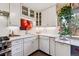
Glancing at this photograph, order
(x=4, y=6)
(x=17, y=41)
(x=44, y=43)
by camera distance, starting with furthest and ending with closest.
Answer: (x=44, y=43), (x=17, y=41), (x=4, y=6)

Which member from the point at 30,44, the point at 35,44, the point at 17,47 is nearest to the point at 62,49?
the point at 35,44

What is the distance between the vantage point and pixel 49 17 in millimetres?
1614

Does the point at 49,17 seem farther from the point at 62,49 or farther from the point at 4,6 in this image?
the point at 4,6

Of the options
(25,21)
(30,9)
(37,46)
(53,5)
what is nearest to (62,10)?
(53,5)

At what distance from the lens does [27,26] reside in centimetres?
163

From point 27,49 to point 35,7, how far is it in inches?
32.6

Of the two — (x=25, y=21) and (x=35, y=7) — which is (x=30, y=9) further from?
(x=25, y=21)

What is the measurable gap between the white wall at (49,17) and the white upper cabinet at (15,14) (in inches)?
17.3

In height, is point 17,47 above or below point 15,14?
below

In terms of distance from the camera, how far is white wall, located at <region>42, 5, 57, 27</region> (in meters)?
1.54

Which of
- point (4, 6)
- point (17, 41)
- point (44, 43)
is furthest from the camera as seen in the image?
point (44, 43)

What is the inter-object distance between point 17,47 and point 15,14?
585 mm

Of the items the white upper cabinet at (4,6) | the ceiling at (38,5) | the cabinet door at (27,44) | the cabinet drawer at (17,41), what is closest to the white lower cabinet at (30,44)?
the cabinet door at (27,44)

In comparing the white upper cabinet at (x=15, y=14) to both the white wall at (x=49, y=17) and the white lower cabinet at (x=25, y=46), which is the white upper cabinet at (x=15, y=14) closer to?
the white lower cabinet at (x=25, y=46)
